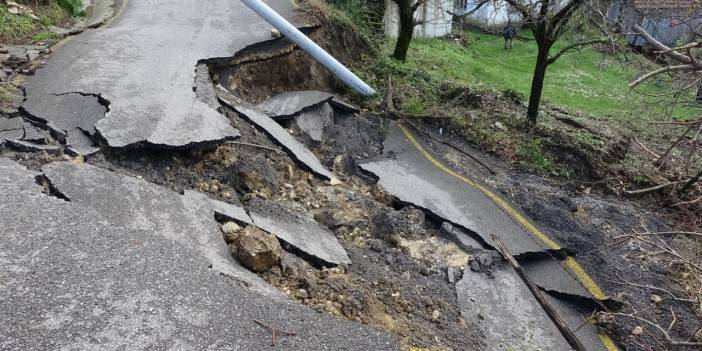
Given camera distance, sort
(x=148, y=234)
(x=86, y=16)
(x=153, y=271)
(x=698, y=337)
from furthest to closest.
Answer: (x=86, y=16) < (x=698, y=337) < (x=148, y=234) < (x=153, y=271)

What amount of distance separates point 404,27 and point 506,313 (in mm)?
8002

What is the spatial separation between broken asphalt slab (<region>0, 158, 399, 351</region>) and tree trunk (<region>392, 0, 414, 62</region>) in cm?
834

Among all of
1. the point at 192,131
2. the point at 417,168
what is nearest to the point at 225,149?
the point at 192,131

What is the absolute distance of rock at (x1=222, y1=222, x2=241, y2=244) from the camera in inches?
158

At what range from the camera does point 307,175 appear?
19.7ft

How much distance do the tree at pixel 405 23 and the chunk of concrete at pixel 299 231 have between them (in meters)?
6.93

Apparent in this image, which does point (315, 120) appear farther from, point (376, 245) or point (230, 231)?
point (230, 231)

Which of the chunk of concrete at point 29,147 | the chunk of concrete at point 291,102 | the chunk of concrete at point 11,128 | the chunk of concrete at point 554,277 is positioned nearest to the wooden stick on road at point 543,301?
the chunk of concrete at point 554,277

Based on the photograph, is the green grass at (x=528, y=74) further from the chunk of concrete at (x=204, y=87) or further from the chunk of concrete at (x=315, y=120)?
the chunk of concrete at (x=204, y=87)

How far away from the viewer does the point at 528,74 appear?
16750 millimetres

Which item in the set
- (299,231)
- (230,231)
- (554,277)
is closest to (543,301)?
(554,277)

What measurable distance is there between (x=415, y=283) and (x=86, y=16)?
7.86 m

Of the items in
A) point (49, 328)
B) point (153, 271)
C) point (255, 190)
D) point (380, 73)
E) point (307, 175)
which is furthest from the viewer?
point (380, 73)

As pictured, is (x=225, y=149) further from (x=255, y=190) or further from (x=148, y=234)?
(x=148, y=234)
